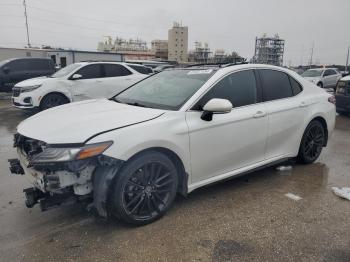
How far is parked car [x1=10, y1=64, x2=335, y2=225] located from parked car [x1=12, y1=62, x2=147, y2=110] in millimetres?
5177

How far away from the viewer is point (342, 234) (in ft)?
9.71

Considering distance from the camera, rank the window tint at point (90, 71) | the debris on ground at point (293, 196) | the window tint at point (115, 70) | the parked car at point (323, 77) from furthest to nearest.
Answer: the parked car at point (323, 77), the window tint at point (115, 70), the window tint at point (90, 71), the debris on ground at point (293, 196)

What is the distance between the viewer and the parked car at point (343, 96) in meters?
9.49

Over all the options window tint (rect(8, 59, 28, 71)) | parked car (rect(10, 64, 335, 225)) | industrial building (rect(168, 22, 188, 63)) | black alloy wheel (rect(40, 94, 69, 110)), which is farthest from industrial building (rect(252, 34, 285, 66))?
industrial building (rect(168, 22, 188, 63))

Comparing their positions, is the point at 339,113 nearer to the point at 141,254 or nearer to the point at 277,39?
the point at 141,254

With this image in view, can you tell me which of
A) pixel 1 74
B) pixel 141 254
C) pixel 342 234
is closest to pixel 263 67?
pixel 342 234

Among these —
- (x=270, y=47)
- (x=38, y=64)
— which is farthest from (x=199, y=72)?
(x=270, y=47)

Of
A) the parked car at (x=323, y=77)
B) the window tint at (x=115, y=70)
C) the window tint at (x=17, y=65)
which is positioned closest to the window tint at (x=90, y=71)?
the window tint at (x=115, y=70)

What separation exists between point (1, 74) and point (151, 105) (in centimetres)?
1208

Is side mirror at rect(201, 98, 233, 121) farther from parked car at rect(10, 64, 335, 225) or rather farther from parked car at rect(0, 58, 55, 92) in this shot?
parked car at rect(0, 58, 55, 92)

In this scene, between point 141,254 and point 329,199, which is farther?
point 329,199

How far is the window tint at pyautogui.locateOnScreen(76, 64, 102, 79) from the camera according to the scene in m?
9.34

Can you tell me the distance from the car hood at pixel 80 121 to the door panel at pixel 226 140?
0.48m

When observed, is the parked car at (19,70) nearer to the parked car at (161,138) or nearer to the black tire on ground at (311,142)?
the parked car at (161,138)
